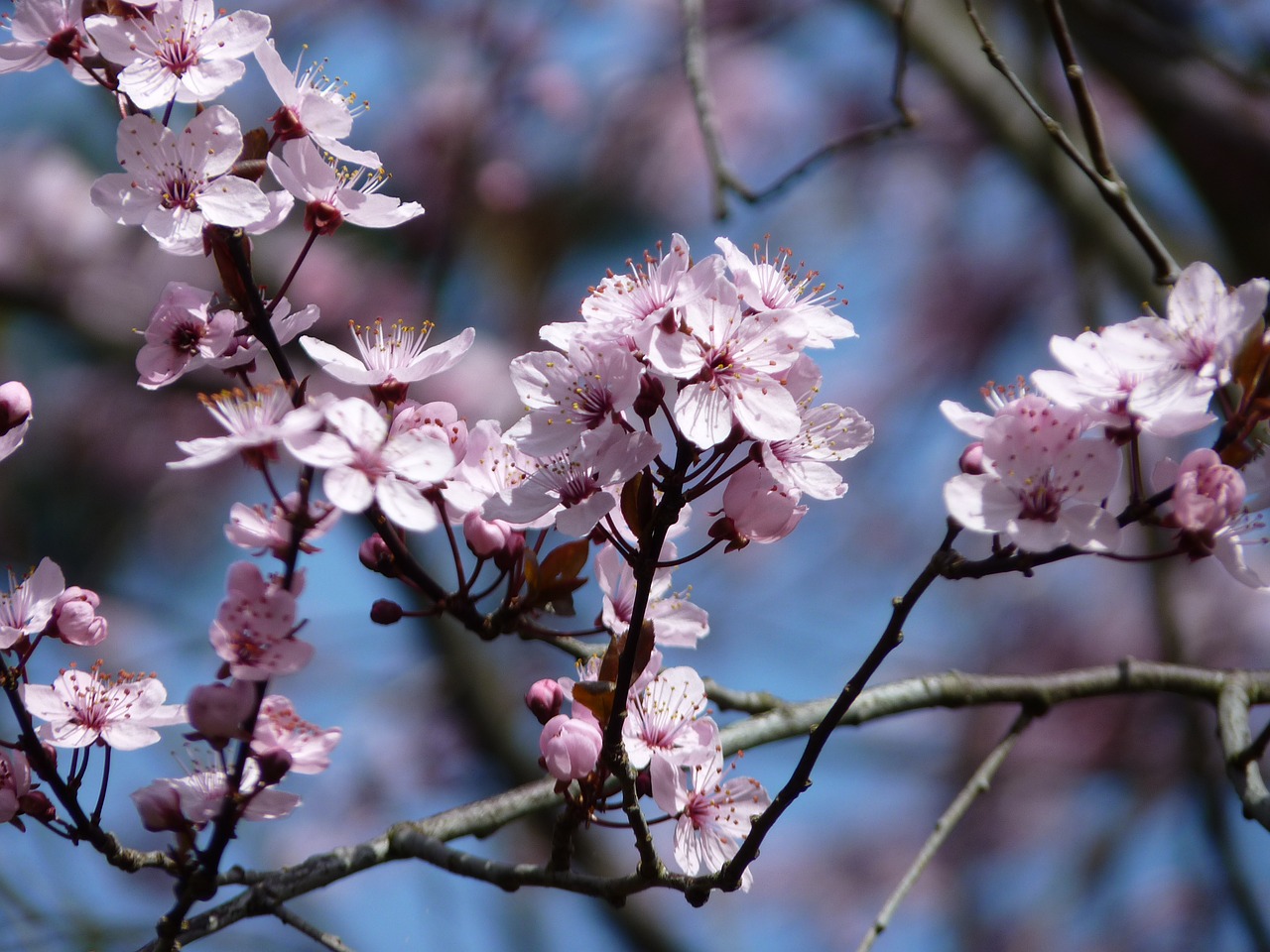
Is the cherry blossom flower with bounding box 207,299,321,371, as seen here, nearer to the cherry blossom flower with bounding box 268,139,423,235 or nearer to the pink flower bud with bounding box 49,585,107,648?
the cherry blossom flower with bounding box 268,139,423,235

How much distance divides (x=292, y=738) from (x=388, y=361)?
40cm

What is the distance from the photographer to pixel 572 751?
1046 millimetres

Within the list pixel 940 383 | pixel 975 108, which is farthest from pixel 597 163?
pixel 975 108

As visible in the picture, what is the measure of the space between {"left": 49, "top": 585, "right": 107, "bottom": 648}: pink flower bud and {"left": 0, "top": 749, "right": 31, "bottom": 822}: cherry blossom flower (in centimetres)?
13

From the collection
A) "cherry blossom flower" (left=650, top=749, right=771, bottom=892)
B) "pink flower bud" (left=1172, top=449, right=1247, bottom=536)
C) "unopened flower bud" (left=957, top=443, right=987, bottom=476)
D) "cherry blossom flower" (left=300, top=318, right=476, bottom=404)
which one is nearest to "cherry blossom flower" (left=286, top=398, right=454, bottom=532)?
"cherry blossom flower" (left=300, top=318, right=476, bottom=404)

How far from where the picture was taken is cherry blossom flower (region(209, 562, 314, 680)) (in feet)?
3.09

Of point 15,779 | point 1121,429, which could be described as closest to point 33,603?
point 15,779

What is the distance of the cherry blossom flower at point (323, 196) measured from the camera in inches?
45.6

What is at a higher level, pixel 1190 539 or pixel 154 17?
pixel 154 17

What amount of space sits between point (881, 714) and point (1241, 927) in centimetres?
163

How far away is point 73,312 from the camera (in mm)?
3539

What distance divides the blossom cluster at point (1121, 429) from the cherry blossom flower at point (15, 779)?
0.92 m

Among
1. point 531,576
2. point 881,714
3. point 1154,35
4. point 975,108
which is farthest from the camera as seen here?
point 975,108

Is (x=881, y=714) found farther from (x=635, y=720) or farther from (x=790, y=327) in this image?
(x=790, y=327)
